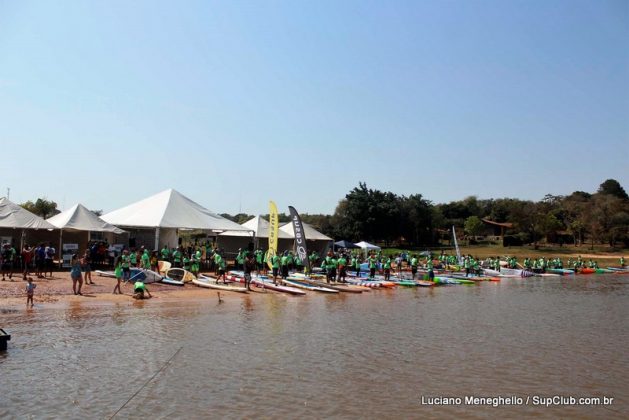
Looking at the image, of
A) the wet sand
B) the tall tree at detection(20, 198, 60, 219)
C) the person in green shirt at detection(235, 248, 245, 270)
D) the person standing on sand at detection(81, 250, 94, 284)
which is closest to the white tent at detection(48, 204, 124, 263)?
the wet sand

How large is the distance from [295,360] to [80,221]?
704 inches

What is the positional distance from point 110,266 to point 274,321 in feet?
45.1

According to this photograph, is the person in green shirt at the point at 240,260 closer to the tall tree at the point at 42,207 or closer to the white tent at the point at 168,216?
the white tent at the point at 168,216

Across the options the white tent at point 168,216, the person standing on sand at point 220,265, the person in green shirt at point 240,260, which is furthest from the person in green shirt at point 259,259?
the person standing on sand at point 220,265

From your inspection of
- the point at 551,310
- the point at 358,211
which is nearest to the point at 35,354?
the point at 551,310

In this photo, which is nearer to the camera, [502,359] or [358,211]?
[502,359]

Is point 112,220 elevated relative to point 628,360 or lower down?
elevated

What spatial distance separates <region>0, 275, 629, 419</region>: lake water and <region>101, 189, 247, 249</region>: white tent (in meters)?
10.1

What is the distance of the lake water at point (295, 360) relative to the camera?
7.98 meters

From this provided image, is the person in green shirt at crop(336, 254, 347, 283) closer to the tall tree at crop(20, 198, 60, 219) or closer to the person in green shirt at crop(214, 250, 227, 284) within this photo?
the person in green shirt at crop(214, 250, 227, 284)

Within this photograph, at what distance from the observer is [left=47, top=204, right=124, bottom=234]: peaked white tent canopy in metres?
24.1

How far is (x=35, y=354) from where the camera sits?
1022cm

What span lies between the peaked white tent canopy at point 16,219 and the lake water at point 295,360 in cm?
883

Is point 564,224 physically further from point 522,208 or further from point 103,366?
point 103,366
